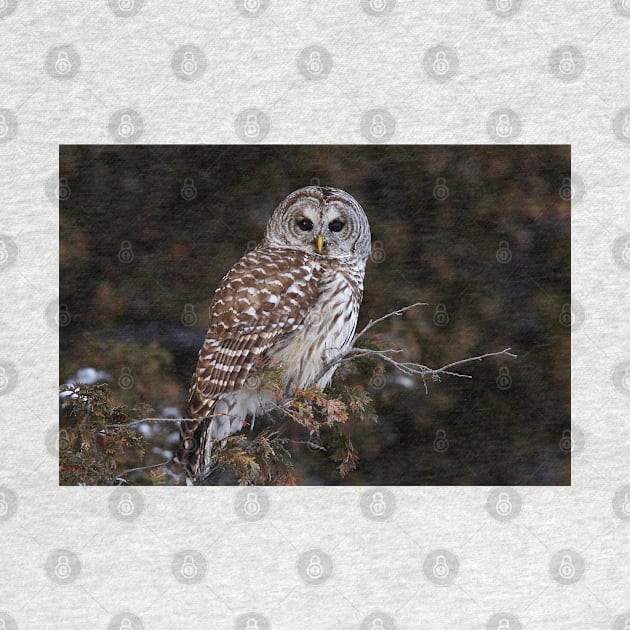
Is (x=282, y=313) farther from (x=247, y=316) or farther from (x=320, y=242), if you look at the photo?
(x=320, y=242)

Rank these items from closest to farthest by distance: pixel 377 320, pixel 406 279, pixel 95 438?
1. pixel 377 320
2. pixel 95 438
3. pixel 406 279

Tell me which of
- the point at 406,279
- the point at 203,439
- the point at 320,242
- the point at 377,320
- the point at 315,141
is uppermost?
the point at 315,141

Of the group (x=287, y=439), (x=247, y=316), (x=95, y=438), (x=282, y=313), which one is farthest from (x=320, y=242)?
(x=95, y=438)

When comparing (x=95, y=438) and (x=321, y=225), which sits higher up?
(x=321, y=225)

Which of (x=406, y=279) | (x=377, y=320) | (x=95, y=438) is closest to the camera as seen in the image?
(x=377, y=320)

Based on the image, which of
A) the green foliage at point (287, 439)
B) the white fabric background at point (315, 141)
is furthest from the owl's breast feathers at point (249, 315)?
the white fabric background at point (315, 141)

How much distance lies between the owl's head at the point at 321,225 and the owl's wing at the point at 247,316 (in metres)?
0.11

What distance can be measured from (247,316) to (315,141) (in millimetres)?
862

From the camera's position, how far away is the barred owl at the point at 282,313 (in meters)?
3.66

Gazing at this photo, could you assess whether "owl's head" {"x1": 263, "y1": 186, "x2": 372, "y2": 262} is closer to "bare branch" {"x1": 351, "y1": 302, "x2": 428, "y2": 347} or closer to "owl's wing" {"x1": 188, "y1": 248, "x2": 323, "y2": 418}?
"owl's wing" {"x1": 188, "y1": 248, "x2": 323, "y2": 418}

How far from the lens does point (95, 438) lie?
144 inches

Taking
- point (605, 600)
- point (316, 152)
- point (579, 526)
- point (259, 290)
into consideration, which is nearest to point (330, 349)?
point (259, 290)

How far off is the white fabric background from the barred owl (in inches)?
11.7

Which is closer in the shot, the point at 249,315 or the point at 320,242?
the point at 249,315
